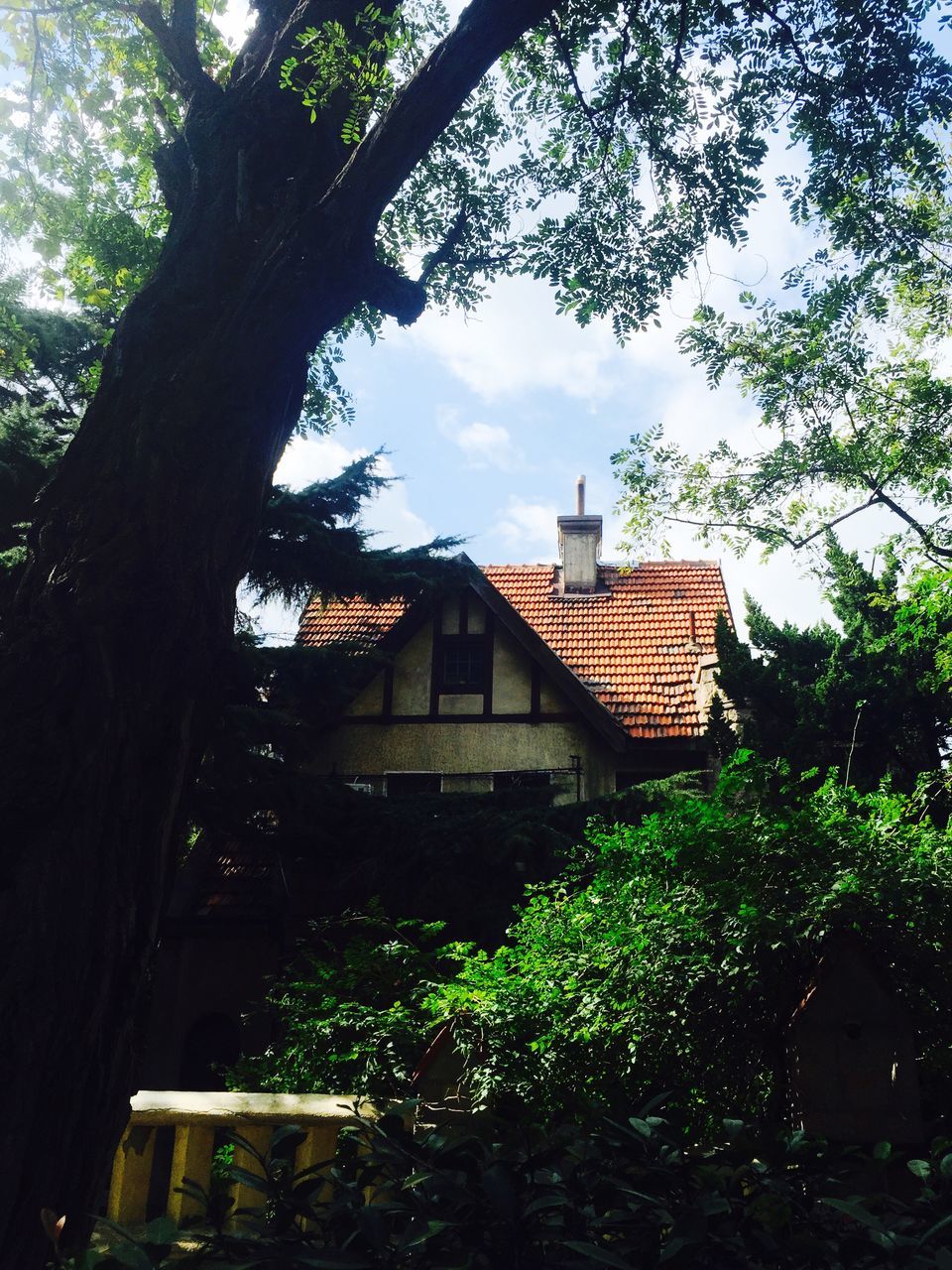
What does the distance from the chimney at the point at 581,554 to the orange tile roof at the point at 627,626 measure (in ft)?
1.00

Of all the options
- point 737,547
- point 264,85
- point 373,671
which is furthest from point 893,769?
point 264,85

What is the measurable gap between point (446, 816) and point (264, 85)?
9.70 metres

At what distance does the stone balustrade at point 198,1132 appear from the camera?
4.06 m

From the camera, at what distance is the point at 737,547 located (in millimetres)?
13445

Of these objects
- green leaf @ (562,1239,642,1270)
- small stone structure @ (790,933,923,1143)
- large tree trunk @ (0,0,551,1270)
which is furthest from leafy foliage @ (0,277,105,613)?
green leaf @ (562,1239,642,1270)

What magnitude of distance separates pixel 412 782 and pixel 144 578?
1274cm

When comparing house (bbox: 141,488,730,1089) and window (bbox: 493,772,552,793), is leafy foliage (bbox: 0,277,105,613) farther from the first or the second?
window (bbox: 493,772,552,793)

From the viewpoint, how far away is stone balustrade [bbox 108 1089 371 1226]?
4.06m

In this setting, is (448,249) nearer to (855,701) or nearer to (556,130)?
(556,130)

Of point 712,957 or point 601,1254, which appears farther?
point 712,957

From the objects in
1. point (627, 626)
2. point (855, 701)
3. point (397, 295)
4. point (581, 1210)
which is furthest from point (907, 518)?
point (581, 1210)

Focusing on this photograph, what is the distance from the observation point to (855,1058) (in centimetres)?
375

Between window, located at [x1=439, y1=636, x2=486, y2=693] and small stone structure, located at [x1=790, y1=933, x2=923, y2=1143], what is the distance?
495 inches

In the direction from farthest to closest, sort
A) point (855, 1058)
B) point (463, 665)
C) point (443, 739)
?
1. point (463, 665)
2. point (443, 739)
3. point (855, 1058)
